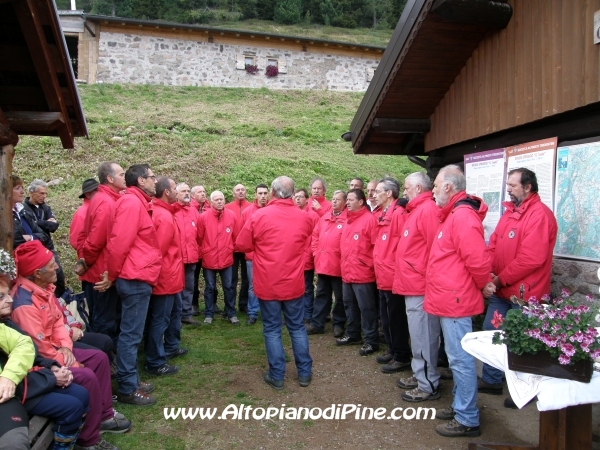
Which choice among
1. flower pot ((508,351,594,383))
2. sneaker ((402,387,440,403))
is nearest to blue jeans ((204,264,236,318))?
sneaker ((402,387,440,403))

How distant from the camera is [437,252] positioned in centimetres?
445

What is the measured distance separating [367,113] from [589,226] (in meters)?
3.48

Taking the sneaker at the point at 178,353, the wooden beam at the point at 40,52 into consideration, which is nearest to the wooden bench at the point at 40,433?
the sneaker at the point at 178,353

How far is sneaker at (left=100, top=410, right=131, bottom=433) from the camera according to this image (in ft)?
14.2

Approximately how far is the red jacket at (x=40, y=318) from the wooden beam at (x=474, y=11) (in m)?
4.72

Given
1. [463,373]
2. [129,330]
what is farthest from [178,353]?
[463,373]

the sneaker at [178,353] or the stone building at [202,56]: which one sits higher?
the stone building at [202,56]

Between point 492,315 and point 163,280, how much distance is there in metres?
3.62

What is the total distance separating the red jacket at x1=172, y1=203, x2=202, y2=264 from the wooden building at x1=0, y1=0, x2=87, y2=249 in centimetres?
209

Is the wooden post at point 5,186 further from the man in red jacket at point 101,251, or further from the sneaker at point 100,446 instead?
the sneaker at point 100,446

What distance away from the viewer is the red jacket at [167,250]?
18.2 feet

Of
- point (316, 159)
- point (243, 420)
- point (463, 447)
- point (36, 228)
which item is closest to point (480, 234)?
point (463, 447)

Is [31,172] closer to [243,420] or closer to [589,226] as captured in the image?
[243,420]

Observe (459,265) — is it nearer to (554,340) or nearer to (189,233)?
(554,340)
